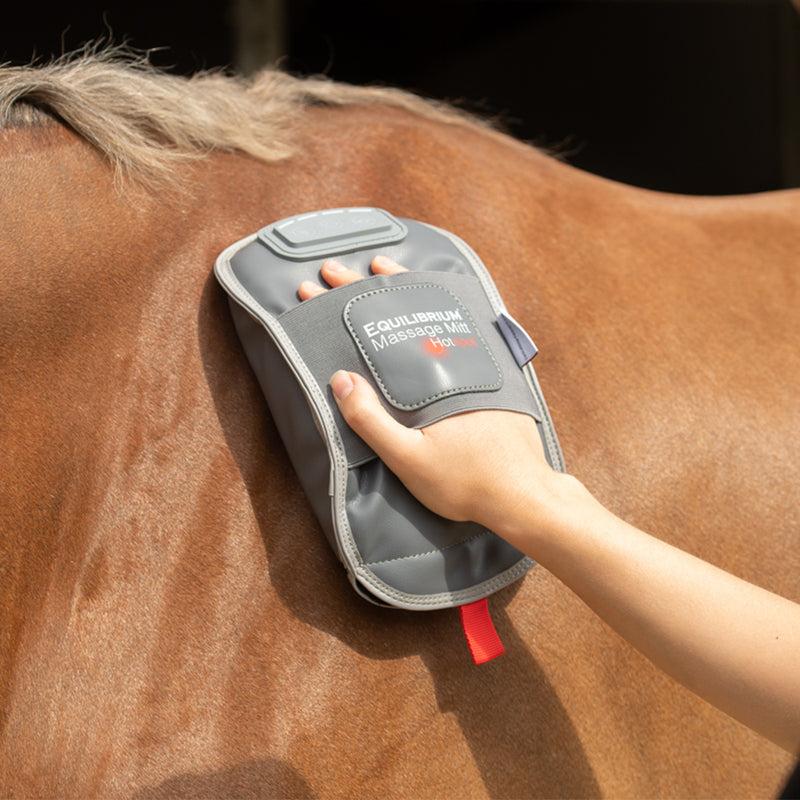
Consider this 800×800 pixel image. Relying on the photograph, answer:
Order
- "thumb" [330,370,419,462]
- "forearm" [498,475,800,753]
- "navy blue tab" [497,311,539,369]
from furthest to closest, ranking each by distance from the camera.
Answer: "navy blue tab" [497,311,539,369] → "thumb" [330,370,419,462] → "forearm" [498,475,800,753]

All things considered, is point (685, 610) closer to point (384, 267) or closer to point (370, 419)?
point (370, 419)

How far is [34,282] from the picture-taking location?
0.73 m

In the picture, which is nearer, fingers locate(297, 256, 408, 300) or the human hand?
the human hand

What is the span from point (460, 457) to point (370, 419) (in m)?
0.09

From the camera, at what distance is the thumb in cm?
65

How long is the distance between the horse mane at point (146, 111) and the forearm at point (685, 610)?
0.56 meters

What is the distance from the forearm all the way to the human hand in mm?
25

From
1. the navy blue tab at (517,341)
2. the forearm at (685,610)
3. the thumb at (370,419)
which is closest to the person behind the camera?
the forearm at (685,610)

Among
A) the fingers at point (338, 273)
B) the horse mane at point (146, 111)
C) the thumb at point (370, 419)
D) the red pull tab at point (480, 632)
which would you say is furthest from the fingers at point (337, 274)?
the red pull tab at point (480, 632)

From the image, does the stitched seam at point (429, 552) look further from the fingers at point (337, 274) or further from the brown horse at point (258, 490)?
the fingers at point (337, 274)

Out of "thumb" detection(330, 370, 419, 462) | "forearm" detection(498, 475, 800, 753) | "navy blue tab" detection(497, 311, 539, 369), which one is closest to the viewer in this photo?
"forearm" detection(498, 475, 800, 753)

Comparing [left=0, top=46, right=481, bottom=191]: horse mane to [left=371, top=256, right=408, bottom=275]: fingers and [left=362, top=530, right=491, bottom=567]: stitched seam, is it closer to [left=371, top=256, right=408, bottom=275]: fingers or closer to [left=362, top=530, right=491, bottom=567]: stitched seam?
[left=371, top=256, right=408, bottom=275]: fingers

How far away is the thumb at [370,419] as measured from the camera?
2.15 ft

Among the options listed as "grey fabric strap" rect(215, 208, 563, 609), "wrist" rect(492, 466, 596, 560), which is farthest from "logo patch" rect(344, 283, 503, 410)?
"wrist" rect(492, 466, 596, 560)
